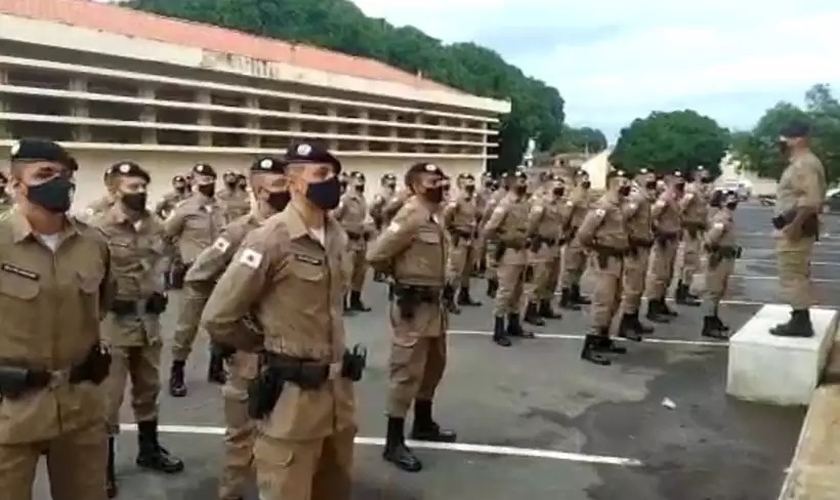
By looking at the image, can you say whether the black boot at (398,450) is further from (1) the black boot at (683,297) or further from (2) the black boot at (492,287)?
(2) the black boot at (492,287)

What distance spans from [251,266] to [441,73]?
→ 45881 millimetres

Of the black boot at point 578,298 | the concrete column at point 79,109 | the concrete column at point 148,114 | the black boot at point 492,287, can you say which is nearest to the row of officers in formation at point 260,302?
the black boot at point 578,298

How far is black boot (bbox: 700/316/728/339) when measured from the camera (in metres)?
10.7

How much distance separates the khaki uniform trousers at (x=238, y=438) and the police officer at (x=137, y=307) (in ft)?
2.97

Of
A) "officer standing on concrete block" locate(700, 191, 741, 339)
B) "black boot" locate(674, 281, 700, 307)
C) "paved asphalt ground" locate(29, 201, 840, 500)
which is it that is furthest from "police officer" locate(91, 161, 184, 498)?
"black boot" locate(674, 281, 700, 307)

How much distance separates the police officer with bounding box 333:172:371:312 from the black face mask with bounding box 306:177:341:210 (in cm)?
798

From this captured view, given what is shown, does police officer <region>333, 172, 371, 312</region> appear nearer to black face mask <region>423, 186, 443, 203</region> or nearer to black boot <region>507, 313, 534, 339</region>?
black boot <region>507, 313, 534, 339</region>

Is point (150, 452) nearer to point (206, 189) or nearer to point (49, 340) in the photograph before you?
point (49, 340)

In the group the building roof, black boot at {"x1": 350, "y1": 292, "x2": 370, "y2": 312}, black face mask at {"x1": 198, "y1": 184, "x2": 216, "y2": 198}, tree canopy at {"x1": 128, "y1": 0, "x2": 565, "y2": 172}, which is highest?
tree canopy at {"x1": 128, "y1": 0, "x2": 565, "y2": 172}

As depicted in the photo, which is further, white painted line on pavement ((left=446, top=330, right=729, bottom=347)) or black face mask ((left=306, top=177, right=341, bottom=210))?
white painted line on pavement ((left=446, top=330, right=729, bottom=347))

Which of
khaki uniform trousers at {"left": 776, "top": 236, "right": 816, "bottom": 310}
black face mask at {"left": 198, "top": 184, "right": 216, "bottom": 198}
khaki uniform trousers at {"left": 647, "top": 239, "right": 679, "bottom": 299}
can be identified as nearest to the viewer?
khaki uniform trousers at {"left": 776, "top": 236, "right": 816, "bottom": 310}

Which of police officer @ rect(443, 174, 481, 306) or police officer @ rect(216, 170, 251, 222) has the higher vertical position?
police officer @ rect(216, 170, 251, 222)

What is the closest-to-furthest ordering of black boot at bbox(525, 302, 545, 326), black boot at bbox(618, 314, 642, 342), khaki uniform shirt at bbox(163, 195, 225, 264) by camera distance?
khaki uniform shirt at bbox(163, 195, 225, 264), black boot at bbox(618, 314, 642, 342), black boot at bbox(525, 302, 545, 326)

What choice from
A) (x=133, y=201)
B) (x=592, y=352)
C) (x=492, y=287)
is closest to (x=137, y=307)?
(x=133, y=201)
